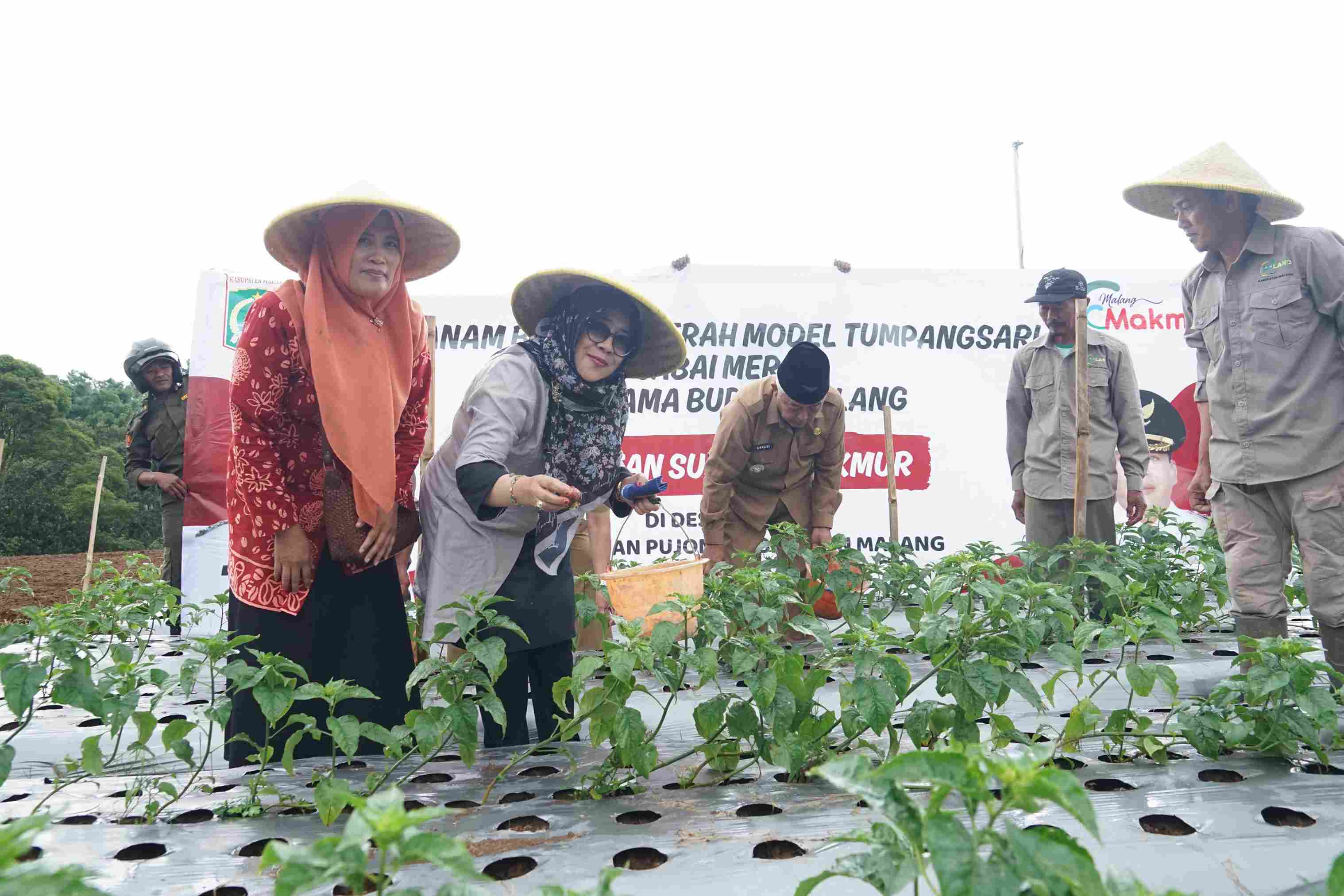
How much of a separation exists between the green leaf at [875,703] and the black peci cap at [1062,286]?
304cm

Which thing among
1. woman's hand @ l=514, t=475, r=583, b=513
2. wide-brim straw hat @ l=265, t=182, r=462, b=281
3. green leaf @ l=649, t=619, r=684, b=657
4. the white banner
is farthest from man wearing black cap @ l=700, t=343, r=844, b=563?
green leaf @ l=649, t=619, r=684, b=657

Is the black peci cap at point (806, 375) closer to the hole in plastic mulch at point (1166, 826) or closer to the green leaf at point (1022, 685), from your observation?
the green leaf at point (1022, 685)

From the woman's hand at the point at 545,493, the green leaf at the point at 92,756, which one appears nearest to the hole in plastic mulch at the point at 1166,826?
the woman's hand at the point at 545,493

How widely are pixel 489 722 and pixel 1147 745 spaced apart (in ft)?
5.46

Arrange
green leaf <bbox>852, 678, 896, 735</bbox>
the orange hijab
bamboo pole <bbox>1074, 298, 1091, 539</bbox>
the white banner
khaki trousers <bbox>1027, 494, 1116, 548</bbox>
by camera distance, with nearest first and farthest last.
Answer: green leaf <bbox>852, 678, 896, 735</bbox>, the orange hijab, bamboo pole <bbox>1074, 298, 1091, 539</bbox>, khaki trousers <bbox>1027, 494, 1116, 548</bbox>, the white banner

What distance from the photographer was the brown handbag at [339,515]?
8.13 ft

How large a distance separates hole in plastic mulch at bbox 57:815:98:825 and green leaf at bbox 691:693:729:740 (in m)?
1.32

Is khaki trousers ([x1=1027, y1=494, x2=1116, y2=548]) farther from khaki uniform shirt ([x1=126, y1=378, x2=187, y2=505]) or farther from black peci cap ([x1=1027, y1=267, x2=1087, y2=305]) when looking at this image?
khaki uniform shirt ([x1=126, y1=378, x2=187, y2=505])

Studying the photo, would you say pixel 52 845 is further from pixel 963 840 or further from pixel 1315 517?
pixel 1315 517

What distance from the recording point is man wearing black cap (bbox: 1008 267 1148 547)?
436cm

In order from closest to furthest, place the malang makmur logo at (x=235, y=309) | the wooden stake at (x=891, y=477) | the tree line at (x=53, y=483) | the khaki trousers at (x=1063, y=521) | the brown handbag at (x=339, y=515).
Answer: the brown handbag at (x=339, y=515), the khaki trousers at (x=1063, y=521), the wooden stake at (x=891, y=477), the malang makmur logo at (x=235, y=309), the tree line at (x=53, y=483)

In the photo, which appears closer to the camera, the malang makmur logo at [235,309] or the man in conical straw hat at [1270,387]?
the man in conical straw hat at [1270,387]

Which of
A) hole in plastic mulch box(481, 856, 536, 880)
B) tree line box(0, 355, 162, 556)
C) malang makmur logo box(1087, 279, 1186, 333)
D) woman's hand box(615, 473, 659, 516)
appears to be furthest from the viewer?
tree line box(0, 355, 162, 556)

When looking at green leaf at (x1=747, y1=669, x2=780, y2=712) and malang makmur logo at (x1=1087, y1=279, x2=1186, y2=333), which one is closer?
green leaf at (x1=747, y1=669, x2=780, y2=712)
